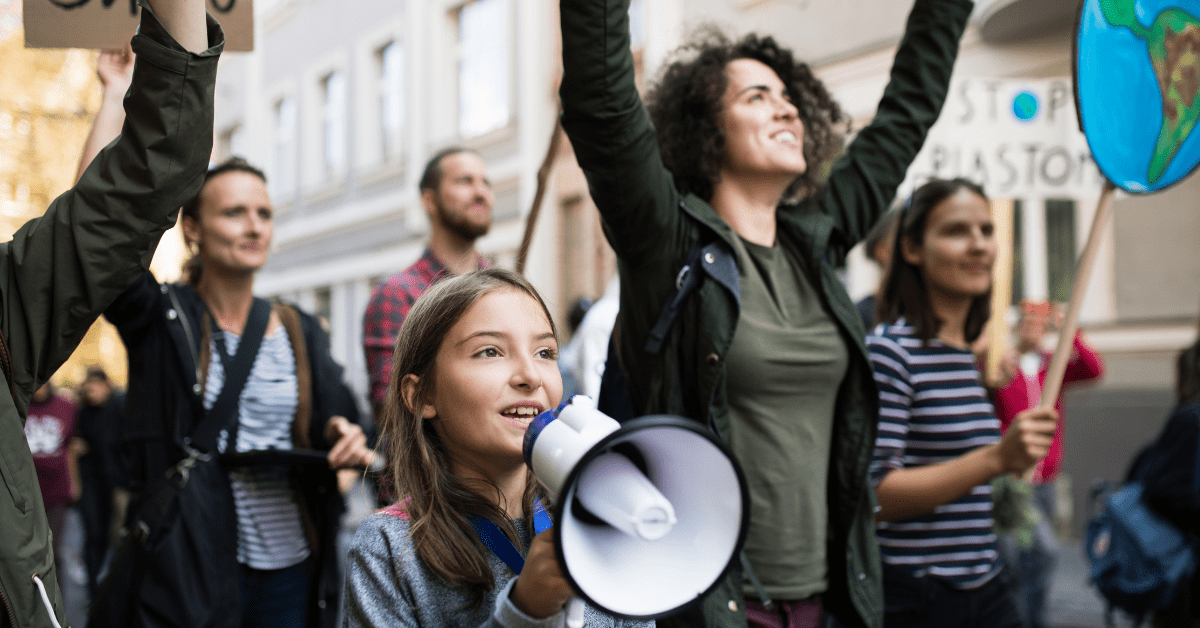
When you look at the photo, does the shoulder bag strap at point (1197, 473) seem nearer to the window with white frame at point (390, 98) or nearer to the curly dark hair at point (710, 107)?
the curly dark hair at point (710, 107)

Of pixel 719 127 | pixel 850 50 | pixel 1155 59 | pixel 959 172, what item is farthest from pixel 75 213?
pixel 850 50

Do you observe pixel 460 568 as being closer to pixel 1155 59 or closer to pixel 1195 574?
pixel 1155 59

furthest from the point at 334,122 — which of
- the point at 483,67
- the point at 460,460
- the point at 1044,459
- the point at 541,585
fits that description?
the point at 541,585

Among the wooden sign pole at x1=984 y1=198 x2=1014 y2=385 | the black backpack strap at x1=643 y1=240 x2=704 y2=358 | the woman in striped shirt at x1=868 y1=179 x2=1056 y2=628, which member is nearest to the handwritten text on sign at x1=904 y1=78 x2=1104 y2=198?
the wooden sign pole at x1=984 y1=198 x2=1014 y2=385

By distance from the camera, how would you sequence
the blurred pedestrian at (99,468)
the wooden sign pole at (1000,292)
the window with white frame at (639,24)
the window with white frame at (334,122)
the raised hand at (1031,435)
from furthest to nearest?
the window with white frame at (334,122), the window with white frame at (639,24), the blurred pedestrian at (99,468), the wooden sign pole at (1000,292), the raised hand at (1031,435)

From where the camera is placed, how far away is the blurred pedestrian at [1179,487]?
339 cm

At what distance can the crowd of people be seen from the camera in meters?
1.44

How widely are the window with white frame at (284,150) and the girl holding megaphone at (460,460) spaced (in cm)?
1882

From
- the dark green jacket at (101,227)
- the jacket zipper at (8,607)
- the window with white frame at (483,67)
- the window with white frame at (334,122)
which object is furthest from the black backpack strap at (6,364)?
the window with white frame at (334,122)

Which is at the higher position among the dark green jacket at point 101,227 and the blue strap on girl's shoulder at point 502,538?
the dark green jacket at point 101,227

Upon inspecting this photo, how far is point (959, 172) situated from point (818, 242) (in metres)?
2.03

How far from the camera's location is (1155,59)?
7.71 feet

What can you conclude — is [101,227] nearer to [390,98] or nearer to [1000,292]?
[1000,292]

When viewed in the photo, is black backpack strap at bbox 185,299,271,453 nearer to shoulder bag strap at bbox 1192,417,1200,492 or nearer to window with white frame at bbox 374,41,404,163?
shoulder bag strap at bbox 1192,417,1200,492
